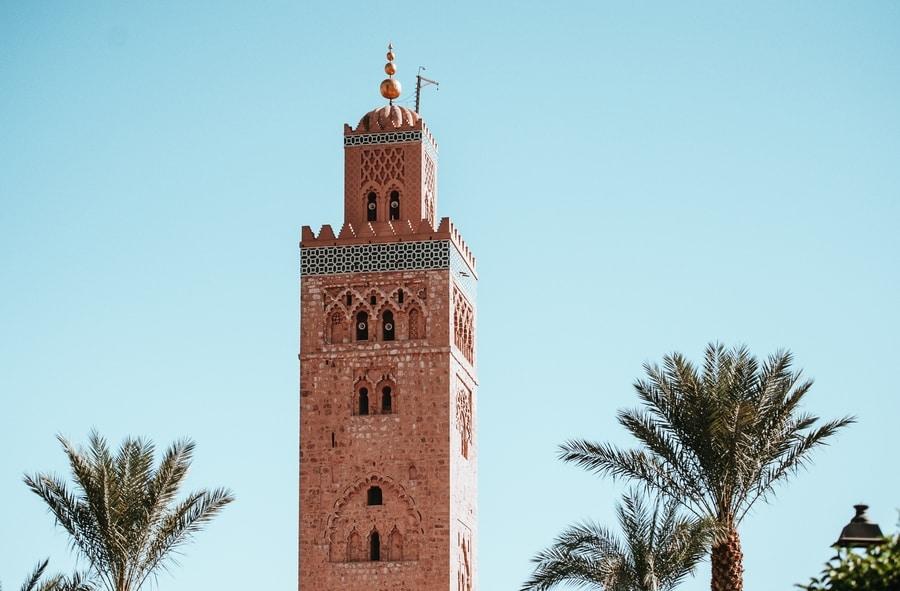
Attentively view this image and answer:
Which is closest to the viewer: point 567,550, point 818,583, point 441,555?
point 818,583

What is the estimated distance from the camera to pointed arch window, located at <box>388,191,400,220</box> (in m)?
34.7

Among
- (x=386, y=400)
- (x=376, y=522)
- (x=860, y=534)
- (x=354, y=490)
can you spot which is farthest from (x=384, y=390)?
(x=860, y=534)

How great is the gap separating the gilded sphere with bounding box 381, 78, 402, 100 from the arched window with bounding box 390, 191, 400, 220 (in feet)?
7.51

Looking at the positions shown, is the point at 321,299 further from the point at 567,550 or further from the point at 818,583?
the point at 818,583

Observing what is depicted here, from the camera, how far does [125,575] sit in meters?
25.3

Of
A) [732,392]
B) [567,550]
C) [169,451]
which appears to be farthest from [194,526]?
[732,392]

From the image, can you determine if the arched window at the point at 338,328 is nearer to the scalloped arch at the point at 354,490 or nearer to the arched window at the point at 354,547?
the scalloped arch at the point at 354,490

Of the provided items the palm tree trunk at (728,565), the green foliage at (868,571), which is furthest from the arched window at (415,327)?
the green foliage at (868,571)

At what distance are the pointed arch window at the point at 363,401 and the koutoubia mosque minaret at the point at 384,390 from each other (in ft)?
0.09

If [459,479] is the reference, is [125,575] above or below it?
below

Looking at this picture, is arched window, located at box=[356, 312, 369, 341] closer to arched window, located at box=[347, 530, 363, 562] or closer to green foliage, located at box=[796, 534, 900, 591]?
arched window, located at box=[347, 530, 363, 562]

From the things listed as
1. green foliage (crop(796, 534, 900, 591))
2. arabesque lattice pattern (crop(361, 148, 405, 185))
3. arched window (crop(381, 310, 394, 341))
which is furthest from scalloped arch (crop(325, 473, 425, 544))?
green foliage (crop(796, 534, 900, 591))

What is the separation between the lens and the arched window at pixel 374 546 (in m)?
32.6

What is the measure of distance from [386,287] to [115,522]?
9828 millimetres
